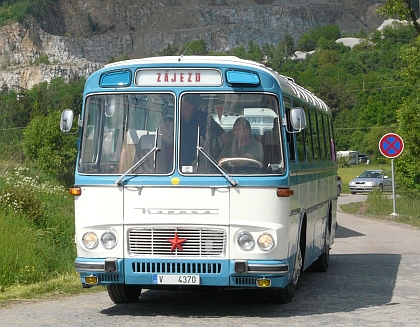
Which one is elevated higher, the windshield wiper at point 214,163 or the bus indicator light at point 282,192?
the windshield wiper at point 214,163

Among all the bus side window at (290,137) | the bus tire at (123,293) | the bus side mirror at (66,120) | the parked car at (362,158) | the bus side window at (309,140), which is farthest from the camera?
the parked car at (362,158)

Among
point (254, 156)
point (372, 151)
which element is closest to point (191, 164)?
point (254, 156)

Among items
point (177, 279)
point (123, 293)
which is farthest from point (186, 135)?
point (123, 293)

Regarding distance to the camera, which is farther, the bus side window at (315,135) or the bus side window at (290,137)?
the bus side window at (315,135)

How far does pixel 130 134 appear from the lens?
9961mm

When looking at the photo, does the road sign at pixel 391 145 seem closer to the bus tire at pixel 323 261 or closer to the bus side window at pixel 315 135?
the bus tire at pixel 323 261

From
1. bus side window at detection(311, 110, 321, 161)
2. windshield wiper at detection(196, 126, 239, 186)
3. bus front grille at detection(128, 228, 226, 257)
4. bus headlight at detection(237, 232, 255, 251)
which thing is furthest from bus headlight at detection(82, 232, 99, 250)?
bus side window at detection(311, 110, 321, 161)

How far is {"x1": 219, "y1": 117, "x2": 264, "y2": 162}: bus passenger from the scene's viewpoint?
976 centimetres

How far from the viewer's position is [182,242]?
9.52 meters

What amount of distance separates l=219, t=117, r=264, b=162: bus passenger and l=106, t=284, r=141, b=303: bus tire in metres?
1.87

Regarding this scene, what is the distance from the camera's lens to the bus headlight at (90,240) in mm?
9758

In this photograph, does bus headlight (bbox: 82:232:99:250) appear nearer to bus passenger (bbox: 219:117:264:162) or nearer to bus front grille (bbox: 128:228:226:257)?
bus front grille (bbox: 128:228:226:257)

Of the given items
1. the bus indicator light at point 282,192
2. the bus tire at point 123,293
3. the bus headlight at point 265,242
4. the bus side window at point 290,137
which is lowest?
the bus tire at point 123,293

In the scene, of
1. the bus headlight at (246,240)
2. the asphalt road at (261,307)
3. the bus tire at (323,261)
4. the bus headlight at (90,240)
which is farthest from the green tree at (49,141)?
the bus headlight at (246,240)
